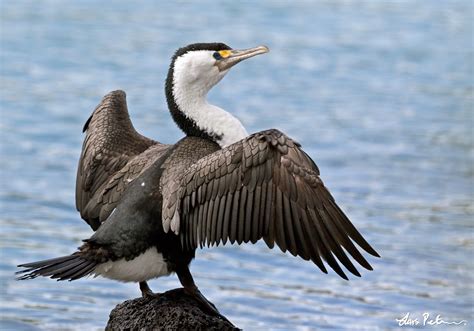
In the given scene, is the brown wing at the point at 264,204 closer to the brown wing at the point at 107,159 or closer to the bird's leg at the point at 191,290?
the bird's leg at the point at 191,290

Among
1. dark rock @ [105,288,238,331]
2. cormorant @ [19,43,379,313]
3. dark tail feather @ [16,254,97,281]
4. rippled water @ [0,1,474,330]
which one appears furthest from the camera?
rippled water @ [0,1,474,330]

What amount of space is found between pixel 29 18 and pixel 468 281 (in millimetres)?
12030

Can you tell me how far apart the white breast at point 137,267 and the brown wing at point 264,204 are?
24 centimetres

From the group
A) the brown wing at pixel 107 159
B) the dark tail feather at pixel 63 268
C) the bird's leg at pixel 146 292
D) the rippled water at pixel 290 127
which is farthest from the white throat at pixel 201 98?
the rippled water at pixel 290 127

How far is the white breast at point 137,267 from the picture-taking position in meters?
7.06

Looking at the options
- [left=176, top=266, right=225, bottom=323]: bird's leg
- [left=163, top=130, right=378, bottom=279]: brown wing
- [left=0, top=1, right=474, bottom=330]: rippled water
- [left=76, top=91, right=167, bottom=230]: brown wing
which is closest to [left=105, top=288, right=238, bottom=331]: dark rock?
[left=176, top=266, right=225, bottom=323]: bird's leg

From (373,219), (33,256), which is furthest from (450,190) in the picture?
(33,256)

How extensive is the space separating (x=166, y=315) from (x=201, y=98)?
1537 millimetres

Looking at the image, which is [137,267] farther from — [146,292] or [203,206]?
[203,206]

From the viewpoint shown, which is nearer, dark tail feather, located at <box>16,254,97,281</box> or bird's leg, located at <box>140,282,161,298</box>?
dark tail feather, located at <box>16,254,97,281</box>

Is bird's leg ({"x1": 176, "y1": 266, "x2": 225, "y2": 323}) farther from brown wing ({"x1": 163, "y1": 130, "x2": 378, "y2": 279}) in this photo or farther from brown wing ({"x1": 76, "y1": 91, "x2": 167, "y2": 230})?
brown wing ({"x1": 76, "y1": 91, "x2": 167, "y2": 230})

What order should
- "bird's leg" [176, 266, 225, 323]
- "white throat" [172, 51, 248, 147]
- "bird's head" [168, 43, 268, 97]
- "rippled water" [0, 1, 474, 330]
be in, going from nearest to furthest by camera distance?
"bird's leg" [176, 266, 225, 323] → "white throat" [172, 51, 248, 147] → "bird's head" [168, 43, 268, 97] → "rippled water" [0, 1, 474, 330]

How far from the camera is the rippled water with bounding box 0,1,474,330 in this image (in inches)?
401

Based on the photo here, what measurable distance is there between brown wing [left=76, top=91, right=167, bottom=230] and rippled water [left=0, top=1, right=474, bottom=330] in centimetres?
171
